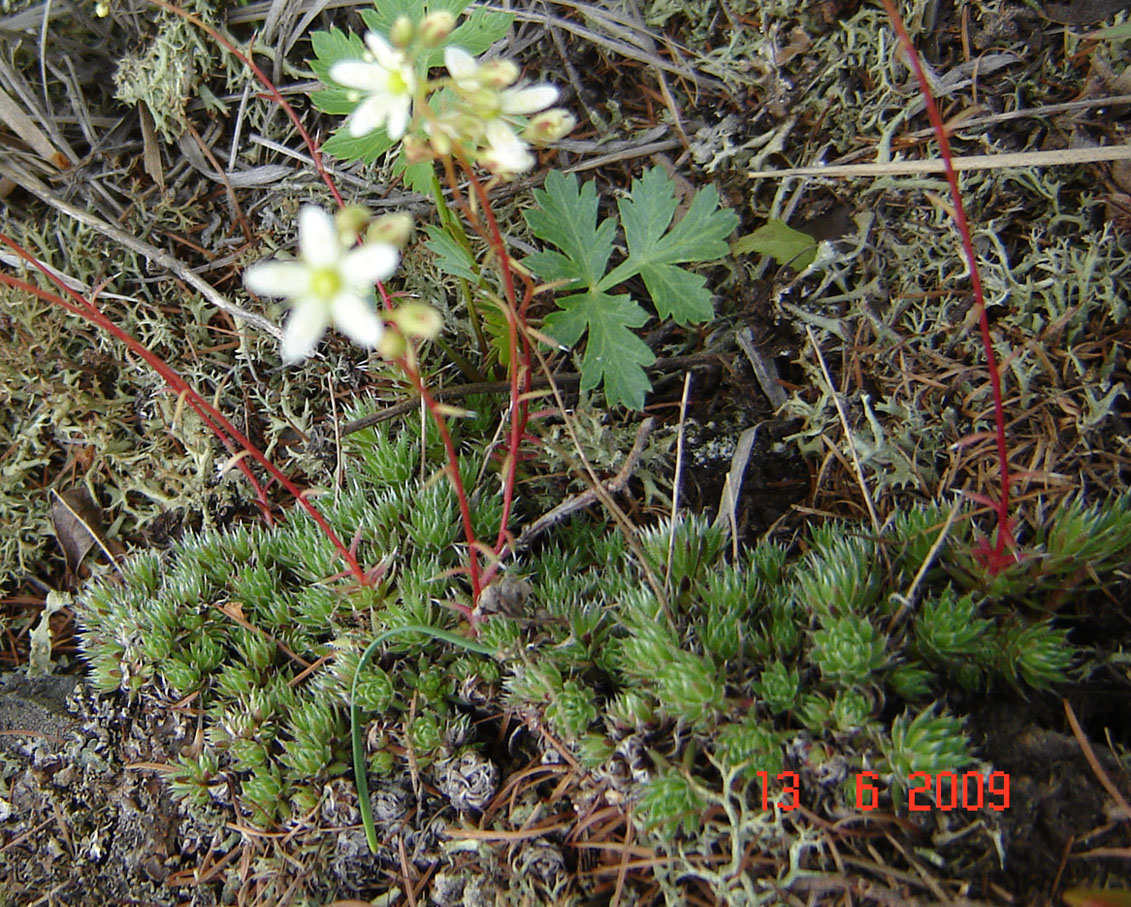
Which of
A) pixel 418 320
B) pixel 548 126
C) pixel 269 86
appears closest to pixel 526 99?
pixel 548 126

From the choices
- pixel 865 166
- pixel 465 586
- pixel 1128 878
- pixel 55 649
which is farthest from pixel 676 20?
pixel 55 649

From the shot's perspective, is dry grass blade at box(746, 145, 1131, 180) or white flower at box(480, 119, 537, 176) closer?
white flower at box(480, 119, 537, 176)

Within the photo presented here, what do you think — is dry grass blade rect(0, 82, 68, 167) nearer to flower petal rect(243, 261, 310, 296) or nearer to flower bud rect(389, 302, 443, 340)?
flower petal rect(243, 261, 310, 296)

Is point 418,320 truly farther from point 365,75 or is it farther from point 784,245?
point 784,245
